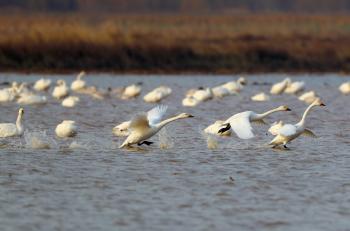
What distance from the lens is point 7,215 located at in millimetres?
9914

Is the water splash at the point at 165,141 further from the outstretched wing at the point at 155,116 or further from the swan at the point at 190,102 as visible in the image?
the swan at the point at 190,102

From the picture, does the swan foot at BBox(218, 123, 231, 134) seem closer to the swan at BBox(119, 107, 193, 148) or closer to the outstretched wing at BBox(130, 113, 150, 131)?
the swan at BBox(119, 107, 193, 148)

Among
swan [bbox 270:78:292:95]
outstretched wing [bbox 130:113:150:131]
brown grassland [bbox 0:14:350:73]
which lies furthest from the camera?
brown grassland [bbox 0:14:350:73]

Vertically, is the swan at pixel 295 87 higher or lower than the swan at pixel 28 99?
higher

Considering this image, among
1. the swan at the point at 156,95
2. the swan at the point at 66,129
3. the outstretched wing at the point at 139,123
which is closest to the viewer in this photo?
the outstretched wing at the point at 139,123

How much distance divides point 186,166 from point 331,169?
5.52ft

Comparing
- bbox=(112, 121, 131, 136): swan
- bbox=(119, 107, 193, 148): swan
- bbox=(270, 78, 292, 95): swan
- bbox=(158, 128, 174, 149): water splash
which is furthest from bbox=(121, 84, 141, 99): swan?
bbox=(119, 107, 193, 148): swan

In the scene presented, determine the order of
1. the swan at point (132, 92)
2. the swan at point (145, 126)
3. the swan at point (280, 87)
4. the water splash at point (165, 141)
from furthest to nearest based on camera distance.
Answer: the swan at point (280, 87) → the swan at point (132, 92) → the water splash at point (165, 141) → the swan at point (145, 126)

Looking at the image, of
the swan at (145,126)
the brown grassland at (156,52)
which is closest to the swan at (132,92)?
the brown grassland at (156,52)

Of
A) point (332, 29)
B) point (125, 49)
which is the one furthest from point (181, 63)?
point (332, 29)

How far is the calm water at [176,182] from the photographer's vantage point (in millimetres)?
9842

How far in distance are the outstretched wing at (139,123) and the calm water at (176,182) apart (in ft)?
1.18

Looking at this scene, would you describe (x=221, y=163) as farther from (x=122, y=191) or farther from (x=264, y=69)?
(x=264, y=69)

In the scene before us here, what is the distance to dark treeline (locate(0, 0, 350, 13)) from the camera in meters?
85.8
